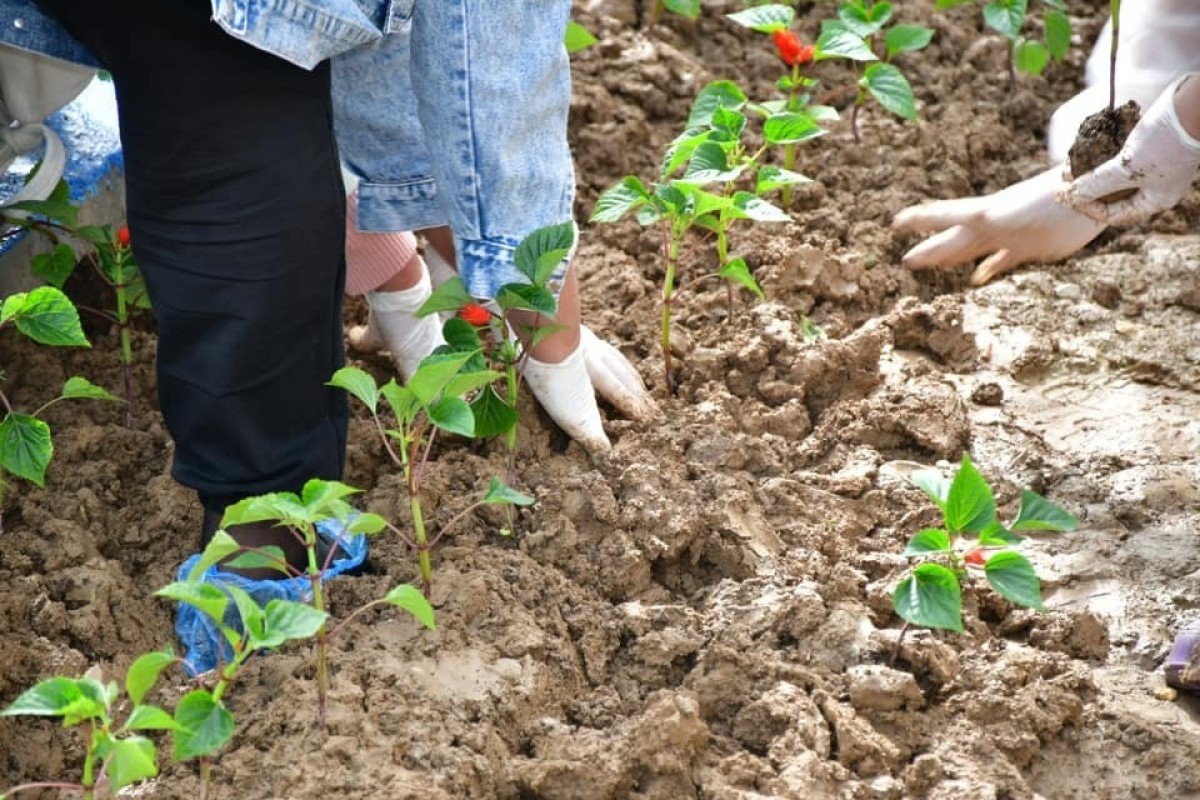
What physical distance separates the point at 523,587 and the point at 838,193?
3.83ft

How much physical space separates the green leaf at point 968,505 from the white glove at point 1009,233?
958 millimetres

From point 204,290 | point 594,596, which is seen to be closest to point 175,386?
point 204,290

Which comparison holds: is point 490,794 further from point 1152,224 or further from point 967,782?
point 1152,224

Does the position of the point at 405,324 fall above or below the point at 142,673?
below

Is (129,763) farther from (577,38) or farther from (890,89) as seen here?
(890,89)

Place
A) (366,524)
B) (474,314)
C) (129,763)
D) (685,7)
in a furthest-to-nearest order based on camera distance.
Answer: (685,7) < (474,314) < (366,524) < (129,763)

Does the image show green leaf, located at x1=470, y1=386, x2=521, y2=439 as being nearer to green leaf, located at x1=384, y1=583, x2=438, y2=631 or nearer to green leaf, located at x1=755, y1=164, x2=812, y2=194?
green leaf, located at x1=384, y1=583, x2=438, y2=631

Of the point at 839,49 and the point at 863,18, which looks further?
the point at 863,18

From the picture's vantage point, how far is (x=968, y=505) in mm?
1602

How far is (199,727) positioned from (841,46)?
5.24 ft

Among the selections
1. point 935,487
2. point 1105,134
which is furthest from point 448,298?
point 1105,134

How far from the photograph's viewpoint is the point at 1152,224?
2.59 metres

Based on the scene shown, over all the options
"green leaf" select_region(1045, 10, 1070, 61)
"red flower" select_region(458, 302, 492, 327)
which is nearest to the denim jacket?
"red flower" select_region(458, 302, 492, 327)

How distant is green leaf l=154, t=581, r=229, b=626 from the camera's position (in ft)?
4.26
